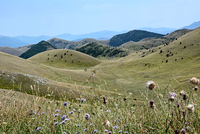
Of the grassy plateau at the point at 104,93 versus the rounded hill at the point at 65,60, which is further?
the rounded hill at the point at 65,60

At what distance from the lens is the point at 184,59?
104 meters

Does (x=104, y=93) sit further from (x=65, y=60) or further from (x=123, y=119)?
(x=65, y=60)

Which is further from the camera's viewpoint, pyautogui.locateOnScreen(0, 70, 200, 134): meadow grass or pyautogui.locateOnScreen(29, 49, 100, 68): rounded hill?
pyautogui.locateOnScreen(29, 49, 100, 68): rounded hill

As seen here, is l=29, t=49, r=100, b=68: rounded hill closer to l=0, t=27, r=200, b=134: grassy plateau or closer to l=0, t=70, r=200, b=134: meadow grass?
l=0, t=27, r=200, b=134: grassy plateau

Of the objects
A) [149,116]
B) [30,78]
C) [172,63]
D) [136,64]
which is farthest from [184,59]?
[149,116]

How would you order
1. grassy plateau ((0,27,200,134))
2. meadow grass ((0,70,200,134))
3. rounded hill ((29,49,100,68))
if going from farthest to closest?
1. rounded hill ((29,49,100,68))
2. grassy plateau ((0,27,200,134))
3. meadow grass ((0,70,200,134))

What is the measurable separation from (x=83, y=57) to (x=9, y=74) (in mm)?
151788

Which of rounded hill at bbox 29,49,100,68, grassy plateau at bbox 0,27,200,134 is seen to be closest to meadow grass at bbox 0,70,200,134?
grassy plateau at bbox 0,27,200,134

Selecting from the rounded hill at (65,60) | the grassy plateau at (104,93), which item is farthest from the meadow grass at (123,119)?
the rounded hill at (65,60)

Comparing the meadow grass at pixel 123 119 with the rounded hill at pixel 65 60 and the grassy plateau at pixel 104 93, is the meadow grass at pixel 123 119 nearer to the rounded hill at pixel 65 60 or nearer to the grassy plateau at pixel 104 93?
the grassy plateau at pixel 104 93

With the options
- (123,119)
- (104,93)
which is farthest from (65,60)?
(123,119)

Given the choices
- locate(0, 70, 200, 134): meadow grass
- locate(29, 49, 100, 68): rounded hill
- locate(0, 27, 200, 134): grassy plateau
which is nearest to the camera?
locate(0, 70, 200, 134): meadow grass

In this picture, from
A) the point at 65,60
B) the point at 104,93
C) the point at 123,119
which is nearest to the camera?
the point at 123,119

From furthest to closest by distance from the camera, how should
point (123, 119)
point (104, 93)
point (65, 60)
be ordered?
point (65, 60)
point (104, 93)
point (123, 119)
